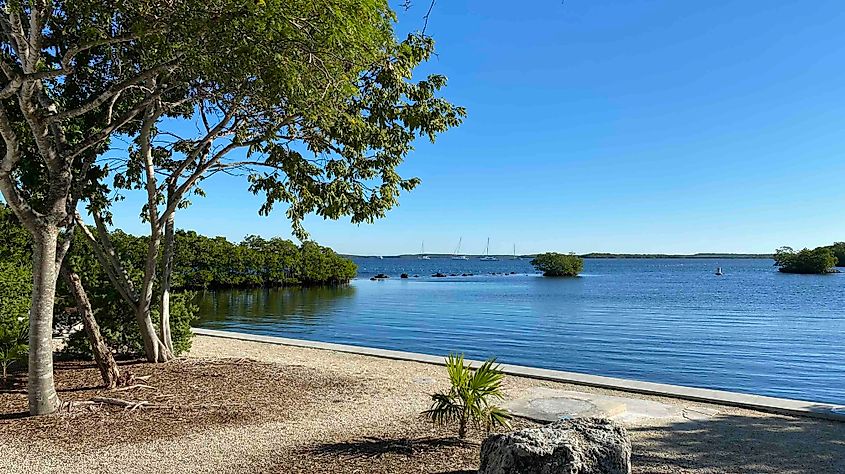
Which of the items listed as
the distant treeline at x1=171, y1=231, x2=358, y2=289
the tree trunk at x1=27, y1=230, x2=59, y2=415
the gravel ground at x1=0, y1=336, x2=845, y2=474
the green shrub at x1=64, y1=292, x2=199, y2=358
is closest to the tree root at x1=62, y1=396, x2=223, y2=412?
the gravel ground at x1=0, y1=336, x2=845, y2=474

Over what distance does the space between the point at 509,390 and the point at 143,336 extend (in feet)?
17.0

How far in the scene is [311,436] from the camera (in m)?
5.68

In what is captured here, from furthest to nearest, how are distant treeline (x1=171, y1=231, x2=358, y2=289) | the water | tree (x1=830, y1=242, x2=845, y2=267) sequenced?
tree (x1=830, y1=242, x2=845, y2=267) < distant treeline (x1=171, y1=231, x2=358, y2=289) < the water

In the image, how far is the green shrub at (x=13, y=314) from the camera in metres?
7.39

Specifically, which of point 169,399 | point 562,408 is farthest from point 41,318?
point 562,408

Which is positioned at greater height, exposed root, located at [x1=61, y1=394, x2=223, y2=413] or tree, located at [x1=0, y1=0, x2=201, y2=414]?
tree, located at [x1=0, y1=0, x2=201, y2=414]

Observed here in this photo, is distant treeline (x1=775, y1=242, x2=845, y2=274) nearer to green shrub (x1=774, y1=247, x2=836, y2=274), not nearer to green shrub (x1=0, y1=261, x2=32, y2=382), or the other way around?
green shrub (x1=774, y1=247, x2=836, y2=274)

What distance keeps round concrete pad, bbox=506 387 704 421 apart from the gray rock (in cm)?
224

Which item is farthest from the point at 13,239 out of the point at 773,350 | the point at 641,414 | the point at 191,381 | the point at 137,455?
the point at 773,350

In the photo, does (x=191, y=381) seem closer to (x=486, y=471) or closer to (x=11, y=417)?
(x=11, y=417)

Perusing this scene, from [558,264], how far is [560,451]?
82.4 meters

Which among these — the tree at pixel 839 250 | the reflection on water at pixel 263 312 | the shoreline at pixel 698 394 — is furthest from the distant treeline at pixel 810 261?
the shoreline at pixel 698 394

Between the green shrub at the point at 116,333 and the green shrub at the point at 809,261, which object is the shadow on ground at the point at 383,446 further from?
the green shrub at the point at 809,261

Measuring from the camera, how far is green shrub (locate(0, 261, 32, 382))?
739 cm
